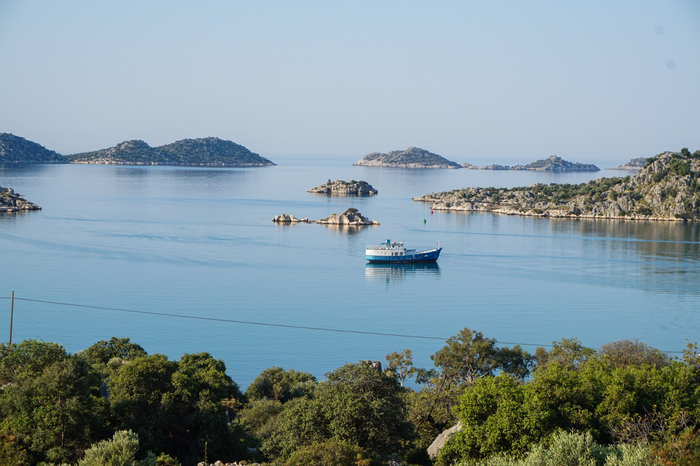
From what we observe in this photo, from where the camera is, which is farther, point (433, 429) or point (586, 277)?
point (586, 277)

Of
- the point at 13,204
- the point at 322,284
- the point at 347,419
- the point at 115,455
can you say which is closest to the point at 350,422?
the point at 347,419

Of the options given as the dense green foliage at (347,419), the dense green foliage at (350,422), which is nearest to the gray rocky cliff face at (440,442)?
the dense green foliage at (347,419)

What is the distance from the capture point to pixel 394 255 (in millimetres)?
54000

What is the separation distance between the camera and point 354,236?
68562 mm

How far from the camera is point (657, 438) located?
11508 millimetres

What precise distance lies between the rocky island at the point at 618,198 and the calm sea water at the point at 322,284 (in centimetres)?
764

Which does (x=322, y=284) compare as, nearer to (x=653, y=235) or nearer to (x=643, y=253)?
(x=643, y=253)

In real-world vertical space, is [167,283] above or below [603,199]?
below

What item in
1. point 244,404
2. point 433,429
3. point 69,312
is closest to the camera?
point 433,429

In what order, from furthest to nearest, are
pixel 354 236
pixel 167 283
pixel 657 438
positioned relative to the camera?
pixel 354 236
pixel 167 283
pixel 657 438

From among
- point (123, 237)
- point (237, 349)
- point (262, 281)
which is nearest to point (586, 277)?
point (262, 281)

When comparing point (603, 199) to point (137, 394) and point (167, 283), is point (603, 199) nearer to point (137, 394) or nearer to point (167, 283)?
point (167, 283)

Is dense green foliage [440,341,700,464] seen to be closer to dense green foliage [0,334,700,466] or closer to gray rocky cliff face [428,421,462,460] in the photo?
dense green foliage [0,334,700,466]

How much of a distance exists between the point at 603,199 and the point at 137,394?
9202 cm
